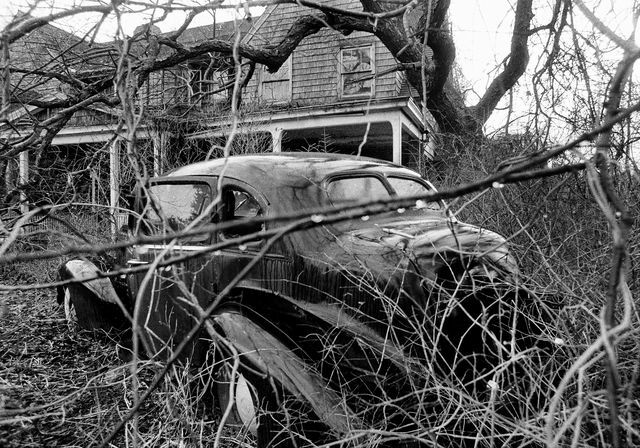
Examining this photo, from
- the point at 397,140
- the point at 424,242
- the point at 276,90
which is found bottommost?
the point at 424,242

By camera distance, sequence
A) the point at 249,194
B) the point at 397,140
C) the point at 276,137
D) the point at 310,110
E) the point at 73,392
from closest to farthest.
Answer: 1. the point at 73,392
2. the point at 249,194
3. the point at 276,137
4. the point at 397,140
5. the point at 310,110

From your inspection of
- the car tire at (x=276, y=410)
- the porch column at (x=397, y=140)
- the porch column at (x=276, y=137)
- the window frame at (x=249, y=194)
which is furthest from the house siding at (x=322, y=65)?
the car tire at (x=276, y=410)

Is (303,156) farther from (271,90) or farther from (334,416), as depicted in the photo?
(271,90)

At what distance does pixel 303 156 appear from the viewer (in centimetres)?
385

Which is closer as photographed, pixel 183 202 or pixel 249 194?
pixel 249 194

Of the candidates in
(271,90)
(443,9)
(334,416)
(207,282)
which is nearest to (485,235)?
(334,416)

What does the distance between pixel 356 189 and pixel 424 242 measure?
37.2 inches

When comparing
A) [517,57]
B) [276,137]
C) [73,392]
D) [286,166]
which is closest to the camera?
[73,392]

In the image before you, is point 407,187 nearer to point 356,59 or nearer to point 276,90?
point 356,59

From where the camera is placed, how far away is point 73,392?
2.54 meters

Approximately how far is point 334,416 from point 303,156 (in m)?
2.08

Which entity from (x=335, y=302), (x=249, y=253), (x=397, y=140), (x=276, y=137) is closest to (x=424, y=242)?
(x=335, y=302)

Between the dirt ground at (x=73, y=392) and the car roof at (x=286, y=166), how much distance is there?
1475 mm

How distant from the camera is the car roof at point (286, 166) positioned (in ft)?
11.4
